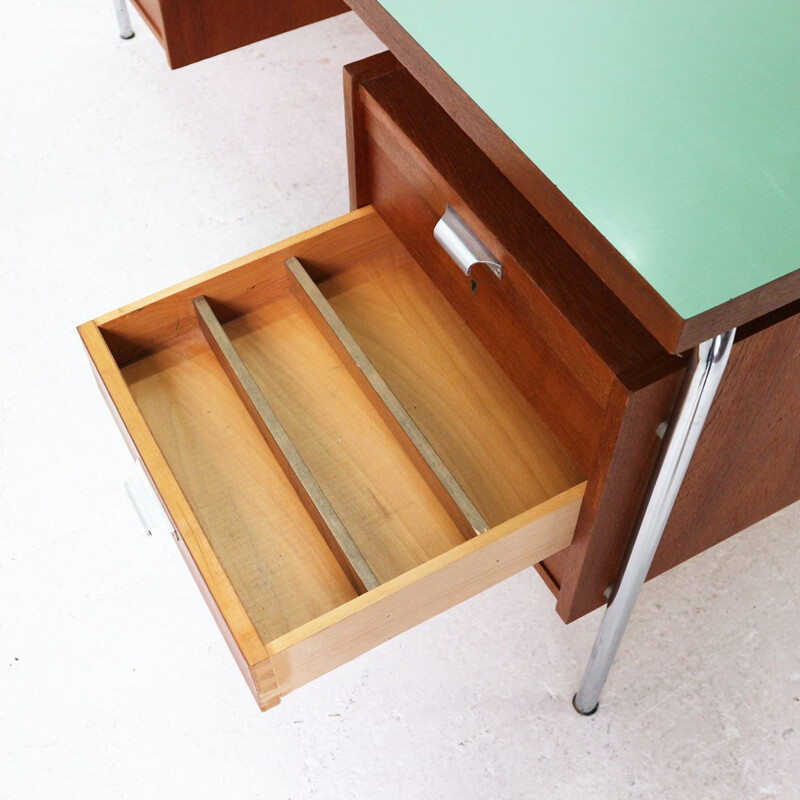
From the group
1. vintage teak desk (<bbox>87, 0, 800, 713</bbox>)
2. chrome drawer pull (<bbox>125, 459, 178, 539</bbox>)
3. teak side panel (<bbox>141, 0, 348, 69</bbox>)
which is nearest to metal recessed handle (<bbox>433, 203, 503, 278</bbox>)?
vintage teak desk (<bbox>87, 0, 800, 713</bbox>)

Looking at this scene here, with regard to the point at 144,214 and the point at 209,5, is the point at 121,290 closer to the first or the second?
the point at 144,214

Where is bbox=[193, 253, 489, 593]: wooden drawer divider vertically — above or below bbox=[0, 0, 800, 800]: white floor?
above

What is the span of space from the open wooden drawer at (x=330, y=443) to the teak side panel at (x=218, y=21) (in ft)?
1.46

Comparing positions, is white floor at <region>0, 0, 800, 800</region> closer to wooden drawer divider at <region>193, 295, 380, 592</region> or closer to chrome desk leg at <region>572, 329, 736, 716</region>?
chrome desk leg at <region>572, 329, 736, 716</region>

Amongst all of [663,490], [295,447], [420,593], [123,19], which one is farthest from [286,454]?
[123,19]

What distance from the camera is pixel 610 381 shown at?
0.78m

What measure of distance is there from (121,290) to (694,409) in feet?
3.24

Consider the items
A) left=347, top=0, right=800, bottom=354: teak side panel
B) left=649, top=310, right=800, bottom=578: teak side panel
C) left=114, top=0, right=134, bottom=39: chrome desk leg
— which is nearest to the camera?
left=347, top=0, right=800, bottom=354: teak side panel

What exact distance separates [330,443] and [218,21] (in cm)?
64

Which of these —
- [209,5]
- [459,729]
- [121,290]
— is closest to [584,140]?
[459,729]

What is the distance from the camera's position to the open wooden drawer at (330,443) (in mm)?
872

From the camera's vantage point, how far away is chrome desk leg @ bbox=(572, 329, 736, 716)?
0.71 metres

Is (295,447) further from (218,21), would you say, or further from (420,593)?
(218,21)

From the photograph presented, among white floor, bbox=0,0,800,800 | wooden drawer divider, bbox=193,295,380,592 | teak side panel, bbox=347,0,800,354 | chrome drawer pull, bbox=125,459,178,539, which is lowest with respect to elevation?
white floor, bbox=0,0,800,800
